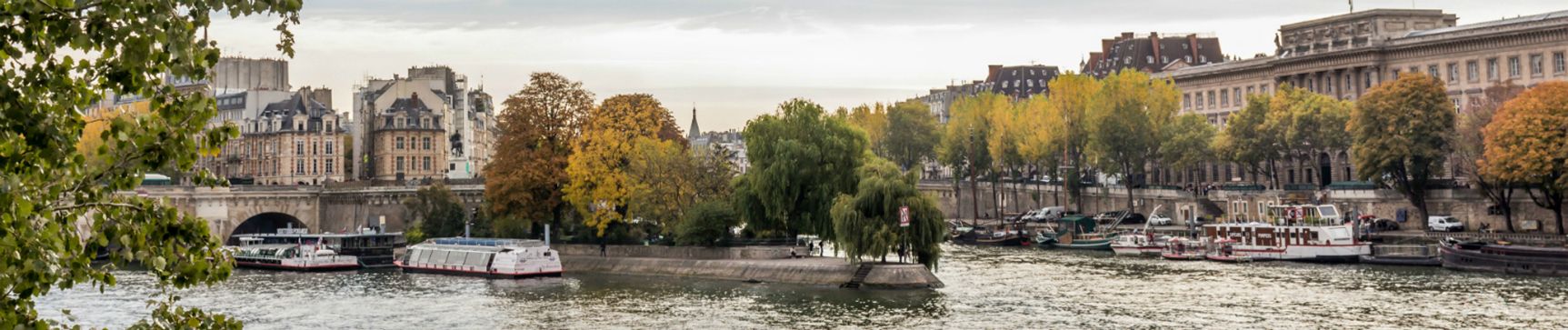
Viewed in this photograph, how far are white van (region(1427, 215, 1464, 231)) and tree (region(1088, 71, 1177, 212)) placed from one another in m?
25.2

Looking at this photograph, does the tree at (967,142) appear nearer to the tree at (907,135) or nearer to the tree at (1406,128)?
the tree at (907,135)

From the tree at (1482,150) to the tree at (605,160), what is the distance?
40.6 metres

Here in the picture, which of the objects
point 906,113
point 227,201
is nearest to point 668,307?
point 227,201

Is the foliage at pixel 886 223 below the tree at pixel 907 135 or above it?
below

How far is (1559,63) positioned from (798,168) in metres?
53.6

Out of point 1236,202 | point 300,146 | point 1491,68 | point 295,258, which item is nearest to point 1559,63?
point 1491,68

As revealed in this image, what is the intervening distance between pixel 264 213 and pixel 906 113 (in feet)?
187

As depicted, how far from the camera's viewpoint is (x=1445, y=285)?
63.0 m

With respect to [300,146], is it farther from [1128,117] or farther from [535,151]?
[1128,117]

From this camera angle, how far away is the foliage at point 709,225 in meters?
75.5

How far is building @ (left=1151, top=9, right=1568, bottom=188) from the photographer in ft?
338

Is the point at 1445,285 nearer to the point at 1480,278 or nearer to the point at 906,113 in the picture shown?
the point at 1480,278

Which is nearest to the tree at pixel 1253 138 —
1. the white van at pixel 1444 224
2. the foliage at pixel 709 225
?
the white van at pixel 1444 224

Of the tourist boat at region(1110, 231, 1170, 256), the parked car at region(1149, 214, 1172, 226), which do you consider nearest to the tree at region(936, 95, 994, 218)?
the parked car at region(1149, 214, 1172, 226)
